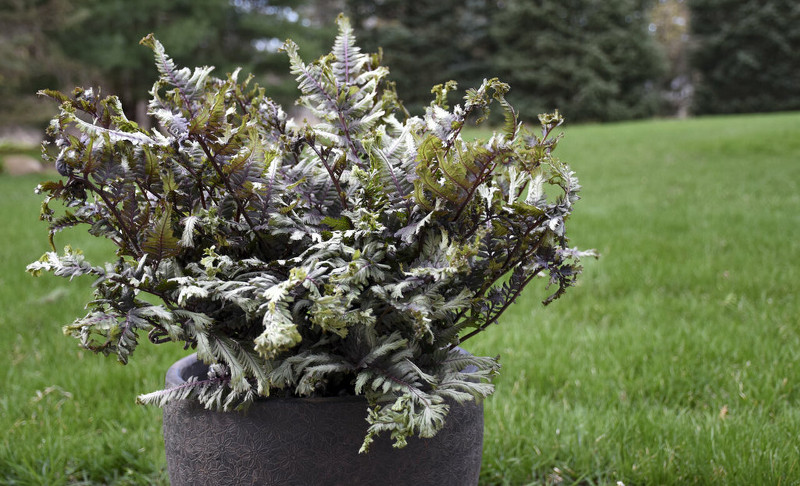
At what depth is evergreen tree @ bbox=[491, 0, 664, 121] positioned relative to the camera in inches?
920

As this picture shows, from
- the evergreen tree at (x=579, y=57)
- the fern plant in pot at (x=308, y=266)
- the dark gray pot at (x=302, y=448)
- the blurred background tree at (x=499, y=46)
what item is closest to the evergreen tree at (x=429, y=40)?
the blurred background tree at (x=499, y=46)

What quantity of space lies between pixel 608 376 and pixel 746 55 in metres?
27.8

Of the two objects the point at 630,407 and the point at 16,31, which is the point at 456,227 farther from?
the point at 16,31

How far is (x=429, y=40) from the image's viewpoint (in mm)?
24562

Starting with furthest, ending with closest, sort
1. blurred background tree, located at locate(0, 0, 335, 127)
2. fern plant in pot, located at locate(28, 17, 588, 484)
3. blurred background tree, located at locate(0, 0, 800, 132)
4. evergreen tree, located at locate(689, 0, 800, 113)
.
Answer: evergreen tree, located at locate(689, 0, 800, 113)
blurred background tree, located at locate(0, 0, 800, 132)
blurred background tree, located at locate(0, 0, 335, 127)
fern plant in pot, located at locate(28, 17, 588, 484)

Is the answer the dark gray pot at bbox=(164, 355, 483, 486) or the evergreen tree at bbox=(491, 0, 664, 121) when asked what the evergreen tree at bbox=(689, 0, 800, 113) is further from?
the dark gray pot at bbox=(164, 355, 483, 486)

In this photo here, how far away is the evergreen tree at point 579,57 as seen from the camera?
23.4 m

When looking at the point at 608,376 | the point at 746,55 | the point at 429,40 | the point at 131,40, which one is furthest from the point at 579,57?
the point at 608,376

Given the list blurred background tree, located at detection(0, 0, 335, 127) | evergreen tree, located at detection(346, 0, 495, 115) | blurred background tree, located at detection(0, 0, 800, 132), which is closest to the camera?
blurred background tree, located at detection(0, 0, 335, 127)

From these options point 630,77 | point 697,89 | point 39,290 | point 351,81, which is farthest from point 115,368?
point 697,89

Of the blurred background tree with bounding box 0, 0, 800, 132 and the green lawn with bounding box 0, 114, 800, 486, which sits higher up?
the blurred background tree with bounding box 0, 0, 800, 132

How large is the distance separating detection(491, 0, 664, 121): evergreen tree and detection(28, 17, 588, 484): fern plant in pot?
22666 millimetres

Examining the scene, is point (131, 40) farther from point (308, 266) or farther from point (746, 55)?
point (746, 55)

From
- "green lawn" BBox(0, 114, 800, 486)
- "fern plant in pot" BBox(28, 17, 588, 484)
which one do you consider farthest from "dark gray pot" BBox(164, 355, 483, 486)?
"green lawn" BBox(0, 114, 800, 486)
